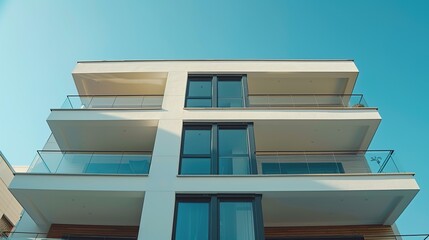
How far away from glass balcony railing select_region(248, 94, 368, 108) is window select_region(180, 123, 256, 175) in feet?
6.86

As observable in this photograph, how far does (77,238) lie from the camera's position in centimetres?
997

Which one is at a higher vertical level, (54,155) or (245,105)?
(245,105)

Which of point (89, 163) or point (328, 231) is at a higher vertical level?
point (89, 163)

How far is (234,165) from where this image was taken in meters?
9.75

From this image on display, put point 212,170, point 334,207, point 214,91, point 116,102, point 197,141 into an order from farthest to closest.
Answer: point 116,102, point 214,91, point 197,141, point 334,207, point 212,170

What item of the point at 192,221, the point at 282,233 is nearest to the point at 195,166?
the point at 192,221

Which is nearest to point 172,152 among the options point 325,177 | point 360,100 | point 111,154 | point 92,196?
point 111,154

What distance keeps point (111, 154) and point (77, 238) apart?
2567 millimetres

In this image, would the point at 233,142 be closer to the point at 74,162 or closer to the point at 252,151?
the point at 252,151

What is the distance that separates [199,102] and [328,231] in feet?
18.8

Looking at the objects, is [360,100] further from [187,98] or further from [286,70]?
[187,98]

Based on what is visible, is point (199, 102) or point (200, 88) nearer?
point (199, 102)

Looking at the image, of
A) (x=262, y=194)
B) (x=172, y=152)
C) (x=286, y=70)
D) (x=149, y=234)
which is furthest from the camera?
(x=286, y=70)

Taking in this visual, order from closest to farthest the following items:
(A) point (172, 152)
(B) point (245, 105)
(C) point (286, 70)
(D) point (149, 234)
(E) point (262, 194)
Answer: (D) point (149, 234), (E) point (262, 194), (A) point (172, 152), (B) point (245, 105), (C) point (286, 70)
